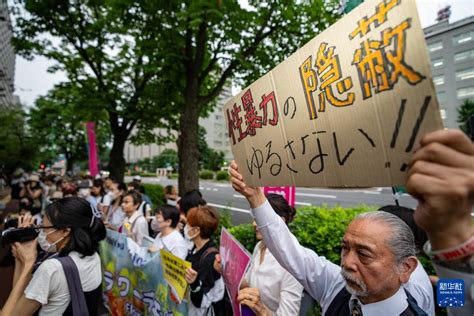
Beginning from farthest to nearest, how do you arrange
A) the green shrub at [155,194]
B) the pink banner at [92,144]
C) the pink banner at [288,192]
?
the pink banner at [92,144] → the green shrub at [155,194] → the pink banner at [288,192]

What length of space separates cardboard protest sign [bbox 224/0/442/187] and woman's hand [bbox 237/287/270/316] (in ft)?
2.79

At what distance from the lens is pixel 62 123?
26.7 meters

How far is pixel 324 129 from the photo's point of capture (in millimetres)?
1196

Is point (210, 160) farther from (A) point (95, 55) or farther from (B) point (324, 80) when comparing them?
(B) point (324, 80)

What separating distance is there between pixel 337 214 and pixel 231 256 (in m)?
2.31

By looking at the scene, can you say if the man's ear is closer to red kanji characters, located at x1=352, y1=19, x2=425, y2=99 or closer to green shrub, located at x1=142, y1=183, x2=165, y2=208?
red kanji characters, located at x1=352, y1=19, x2=425, y2=99

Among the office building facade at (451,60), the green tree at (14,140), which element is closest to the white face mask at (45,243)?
the green tree at (14,140)

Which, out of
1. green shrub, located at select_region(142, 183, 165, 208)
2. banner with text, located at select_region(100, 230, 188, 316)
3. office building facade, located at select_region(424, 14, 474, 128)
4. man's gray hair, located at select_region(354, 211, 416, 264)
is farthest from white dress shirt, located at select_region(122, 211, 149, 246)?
office building facade, located at select_region(424, 14, 474, 128)

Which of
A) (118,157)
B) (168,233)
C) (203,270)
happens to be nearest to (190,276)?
(203,270)

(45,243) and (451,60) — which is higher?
(451,60)

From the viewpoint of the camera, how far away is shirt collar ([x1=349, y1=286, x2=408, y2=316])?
1.38 m

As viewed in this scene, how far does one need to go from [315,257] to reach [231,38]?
6.36m

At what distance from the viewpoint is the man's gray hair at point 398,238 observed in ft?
4.58

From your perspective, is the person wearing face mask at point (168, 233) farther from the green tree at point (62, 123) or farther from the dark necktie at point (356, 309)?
the green tree at point (62, 123)
